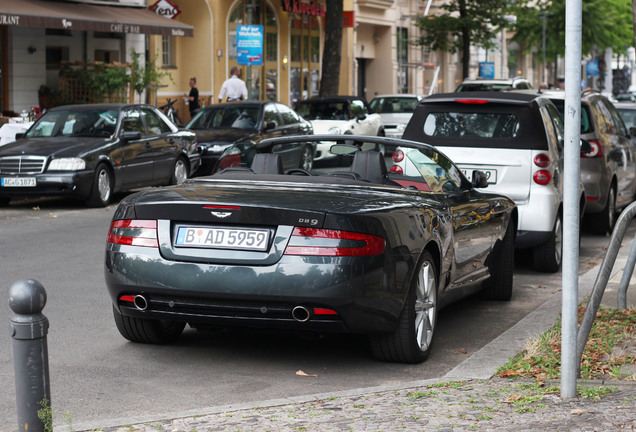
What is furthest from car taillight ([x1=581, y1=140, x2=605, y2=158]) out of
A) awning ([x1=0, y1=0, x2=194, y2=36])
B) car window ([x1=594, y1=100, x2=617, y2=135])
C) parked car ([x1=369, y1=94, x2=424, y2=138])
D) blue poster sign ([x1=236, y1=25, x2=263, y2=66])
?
parked car ([x1=369, y1=94, x2=424, y2=138])

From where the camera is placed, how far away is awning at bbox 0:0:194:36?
24203mm

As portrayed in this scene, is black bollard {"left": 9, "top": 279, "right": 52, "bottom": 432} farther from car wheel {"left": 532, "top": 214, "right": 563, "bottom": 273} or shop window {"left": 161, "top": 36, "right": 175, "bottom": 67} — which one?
shop window {"left": 161, "top": 36, "right": 175, "bottom": 67}

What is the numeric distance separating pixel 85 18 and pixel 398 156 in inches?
794

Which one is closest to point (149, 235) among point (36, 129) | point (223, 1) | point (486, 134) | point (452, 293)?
point (452, 293)

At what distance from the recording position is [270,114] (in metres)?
21.1

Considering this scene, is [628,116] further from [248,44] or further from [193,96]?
[193,96]

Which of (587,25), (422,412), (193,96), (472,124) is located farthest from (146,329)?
(587,25)

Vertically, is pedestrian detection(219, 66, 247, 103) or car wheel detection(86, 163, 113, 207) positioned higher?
pedestrian detection(219, 66, 247, 103)

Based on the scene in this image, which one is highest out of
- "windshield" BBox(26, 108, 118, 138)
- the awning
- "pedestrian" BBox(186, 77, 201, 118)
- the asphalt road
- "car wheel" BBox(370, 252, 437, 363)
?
the awning

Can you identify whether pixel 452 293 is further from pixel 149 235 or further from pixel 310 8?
pixel 310 8

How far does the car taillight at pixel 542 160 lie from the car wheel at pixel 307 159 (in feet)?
10.4

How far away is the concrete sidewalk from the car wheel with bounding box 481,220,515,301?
2.92 m

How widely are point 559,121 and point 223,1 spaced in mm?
26379

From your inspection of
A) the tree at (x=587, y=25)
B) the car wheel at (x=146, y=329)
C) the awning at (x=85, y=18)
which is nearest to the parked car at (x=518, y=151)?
the car wheel at (x=146, y=329)
